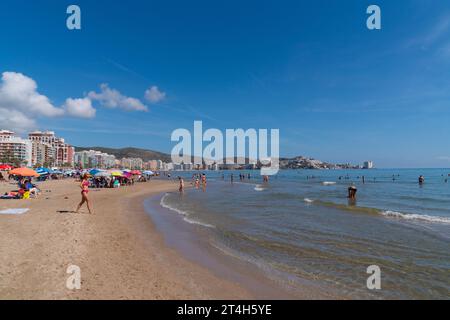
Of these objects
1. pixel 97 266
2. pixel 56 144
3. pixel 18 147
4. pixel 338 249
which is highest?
pixel 56 144

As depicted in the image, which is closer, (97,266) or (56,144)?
(97,266)

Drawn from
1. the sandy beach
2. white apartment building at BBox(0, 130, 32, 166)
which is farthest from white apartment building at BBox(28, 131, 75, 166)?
the sandy beach

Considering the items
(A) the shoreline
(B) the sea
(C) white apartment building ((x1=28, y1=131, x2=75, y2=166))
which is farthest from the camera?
(C) white apartment building ((x1=28, y1=131, x2=75, y2=166))

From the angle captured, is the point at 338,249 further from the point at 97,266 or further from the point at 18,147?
the point at 18,147

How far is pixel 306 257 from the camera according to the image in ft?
26.3

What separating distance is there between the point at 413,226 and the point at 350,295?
994 centimetres

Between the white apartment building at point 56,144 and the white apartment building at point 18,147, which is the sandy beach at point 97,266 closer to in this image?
the white apartment building at point 18,147

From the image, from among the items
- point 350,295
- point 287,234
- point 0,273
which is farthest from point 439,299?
point 0,273

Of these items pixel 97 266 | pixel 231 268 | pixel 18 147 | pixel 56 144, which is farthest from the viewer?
pixel 56 144

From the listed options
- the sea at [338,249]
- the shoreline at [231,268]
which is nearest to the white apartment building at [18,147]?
the shoreline at [231,268]

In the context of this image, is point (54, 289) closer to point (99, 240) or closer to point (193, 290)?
point (193, 290)

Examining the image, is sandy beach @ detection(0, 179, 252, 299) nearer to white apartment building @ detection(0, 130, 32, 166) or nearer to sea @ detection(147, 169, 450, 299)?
sea @ detection(147, 169, 450, 299)

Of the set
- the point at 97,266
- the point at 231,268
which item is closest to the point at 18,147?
the point at 97,266

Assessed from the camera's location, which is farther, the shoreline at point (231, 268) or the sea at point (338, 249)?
the sea at point (338, 249)
